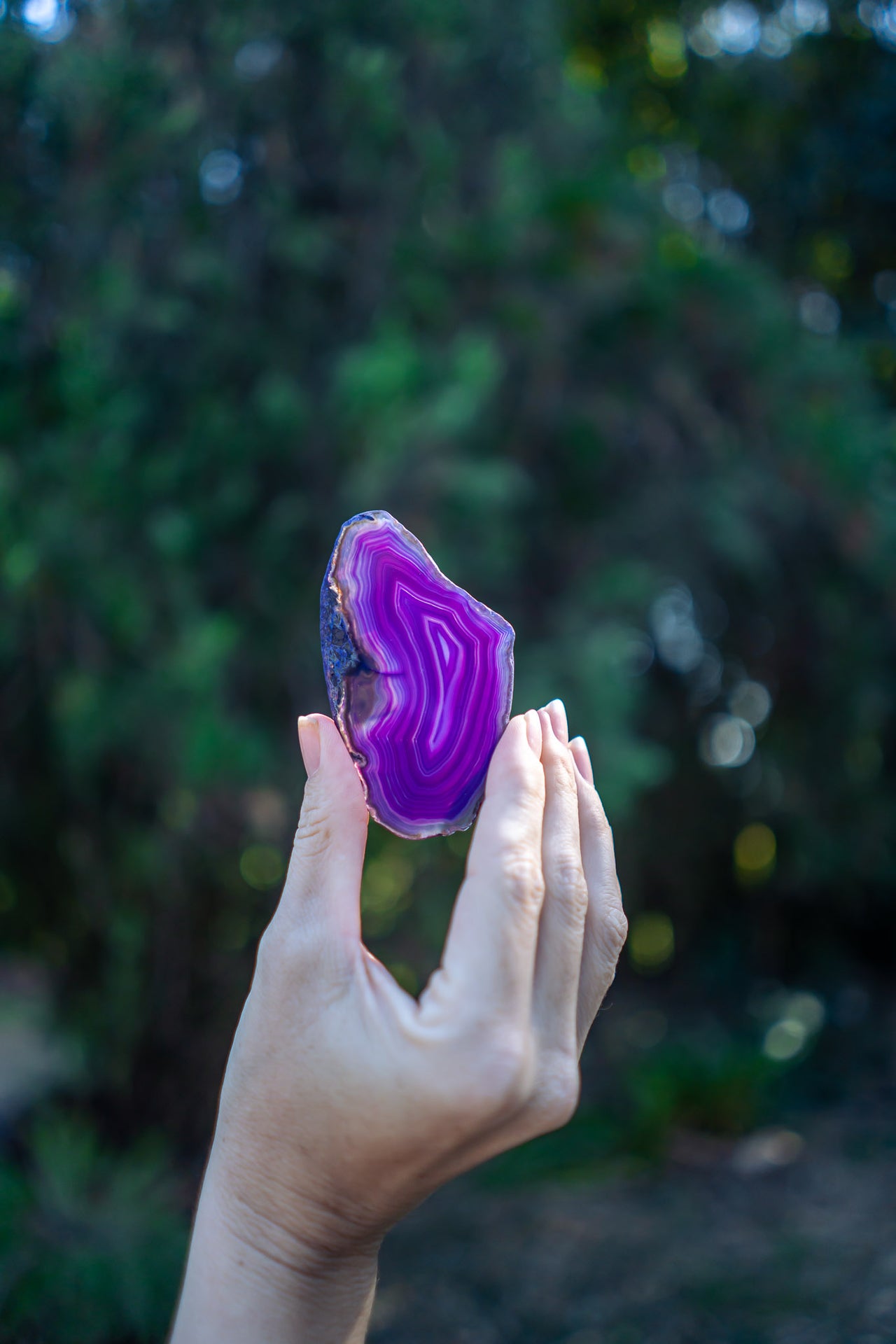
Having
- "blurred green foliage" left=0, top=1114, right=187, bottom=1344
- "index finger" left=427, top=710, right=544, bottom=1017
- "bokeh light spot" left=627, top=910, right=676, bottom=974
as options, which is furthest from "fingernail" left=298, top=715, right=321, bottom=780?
"bokeh light spot" left=627, top=910, right=676, bottom=974

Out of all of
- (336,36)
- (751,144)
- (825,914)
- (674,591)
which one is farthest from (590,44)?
(825,914)

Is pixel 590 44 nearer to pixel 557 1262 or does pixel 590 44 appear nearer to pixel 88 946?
pixel 88 946

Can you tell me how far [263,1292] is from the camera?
123 cm

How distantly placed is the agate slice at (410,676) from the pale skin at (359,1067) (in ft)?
0.97

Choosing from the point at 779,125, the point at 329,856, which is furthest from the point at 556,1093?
the point at 779,125

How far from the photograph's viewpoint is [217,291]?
10.8 ft

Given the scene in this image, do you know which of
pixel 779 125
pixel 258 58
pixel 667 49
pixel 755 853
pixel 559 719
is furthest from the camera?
pixel 755 853

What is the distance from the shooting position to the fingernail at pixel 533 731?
4.64 feet

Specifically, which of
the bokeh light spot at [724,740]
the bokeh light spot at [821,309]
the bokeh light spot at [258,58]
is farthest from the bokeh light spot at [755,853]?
the bokeh light spot at [258,58]

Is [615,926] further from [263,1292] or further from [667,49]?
[667,49]

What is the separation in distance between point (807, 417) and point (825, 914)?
3384 mm

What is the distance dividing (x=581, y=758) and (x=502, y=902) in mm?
504

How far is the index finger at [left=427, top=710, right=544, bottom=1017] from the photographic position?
1154 mm

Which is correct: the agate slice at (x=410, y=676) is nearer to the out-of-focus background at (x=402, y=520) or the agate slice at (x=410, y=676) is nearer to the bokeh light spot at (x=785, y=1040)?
the out-of-focus background at (x=402, y=520)
